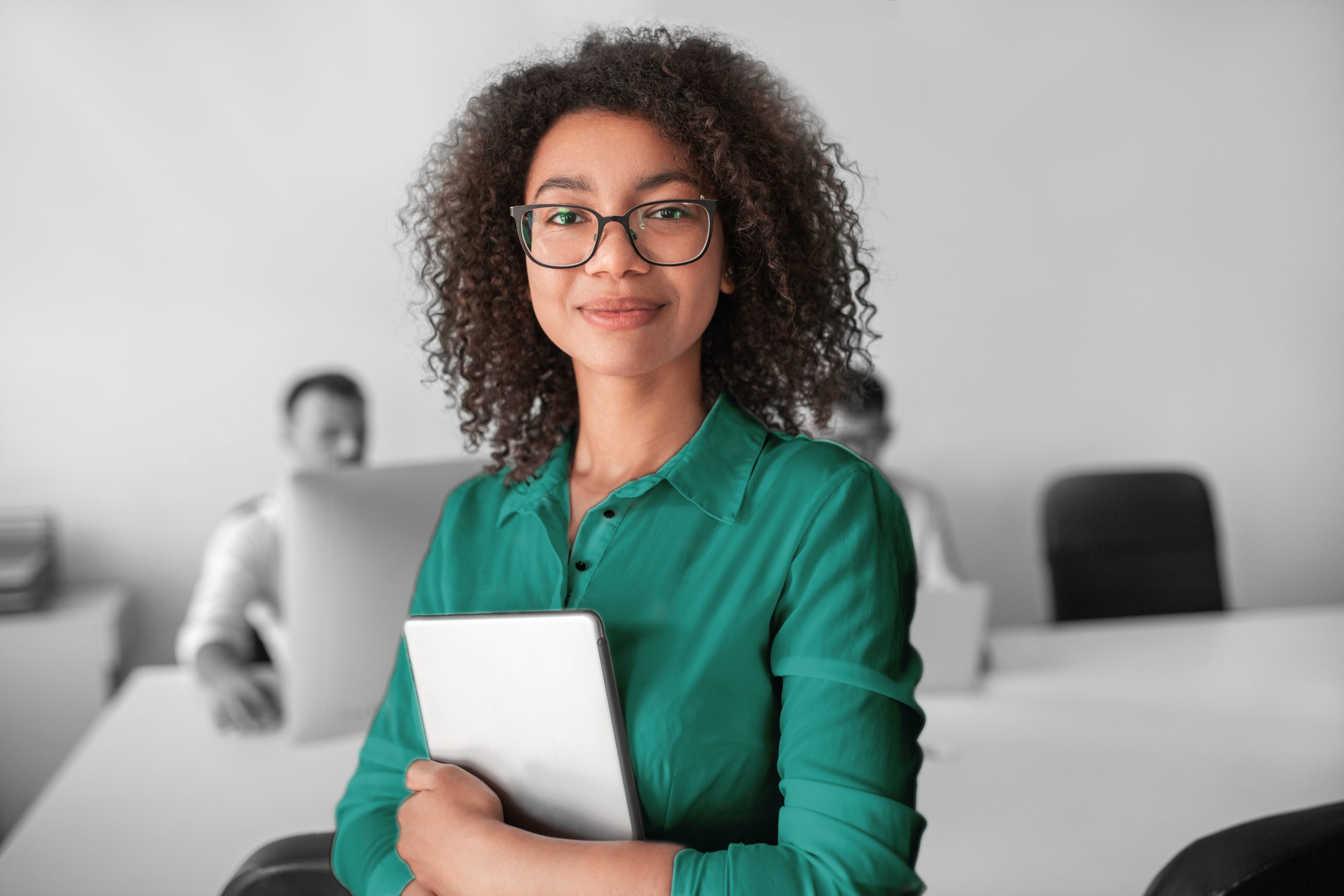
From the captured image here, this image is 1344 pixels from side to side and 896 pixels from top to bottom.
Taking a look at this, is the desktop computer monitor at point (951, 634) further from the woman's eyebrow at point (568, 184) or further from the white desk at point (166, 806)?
the woman's eyebrow at point (568, 184)

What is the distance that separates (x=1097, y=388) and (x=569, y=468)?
10.4 feet

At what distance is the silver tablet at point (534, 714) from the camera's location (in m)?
0.89

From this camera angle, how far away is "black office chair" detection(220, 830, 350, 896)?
3.64ft

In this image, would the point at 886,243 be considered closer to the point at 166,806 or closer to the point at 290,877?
the point at 166,806

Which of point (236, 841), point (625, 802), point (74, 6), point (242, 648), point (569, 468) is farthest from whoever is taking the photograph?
point (74, 6)

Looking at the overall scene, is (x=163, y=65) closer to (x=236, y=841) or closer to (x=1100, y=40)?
(x=236, y=841)

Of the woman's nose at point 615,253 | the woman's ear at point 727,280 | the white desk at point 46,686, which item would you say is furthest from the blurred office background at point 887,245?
the woman's nose at point 615,253

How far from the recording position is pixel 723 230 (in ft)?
3.33

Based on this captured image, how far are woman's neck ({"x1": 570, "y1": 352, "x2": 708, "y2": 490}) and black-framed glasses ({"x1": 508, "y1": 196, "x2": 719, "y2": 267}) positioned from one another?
0.12 m

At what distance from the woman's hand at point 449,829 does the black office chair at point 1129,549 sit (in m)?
2.34

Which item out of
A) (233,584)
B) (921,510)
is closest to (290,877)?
(233,584)

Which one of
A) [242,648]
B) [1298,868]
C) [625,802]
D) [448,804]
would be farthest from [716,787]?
[242,648]

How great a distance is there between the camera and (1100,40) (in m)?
3.75

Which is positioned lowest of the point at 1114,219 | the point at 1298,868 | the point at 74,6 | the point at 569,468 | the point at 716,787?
the point at 1298,868
